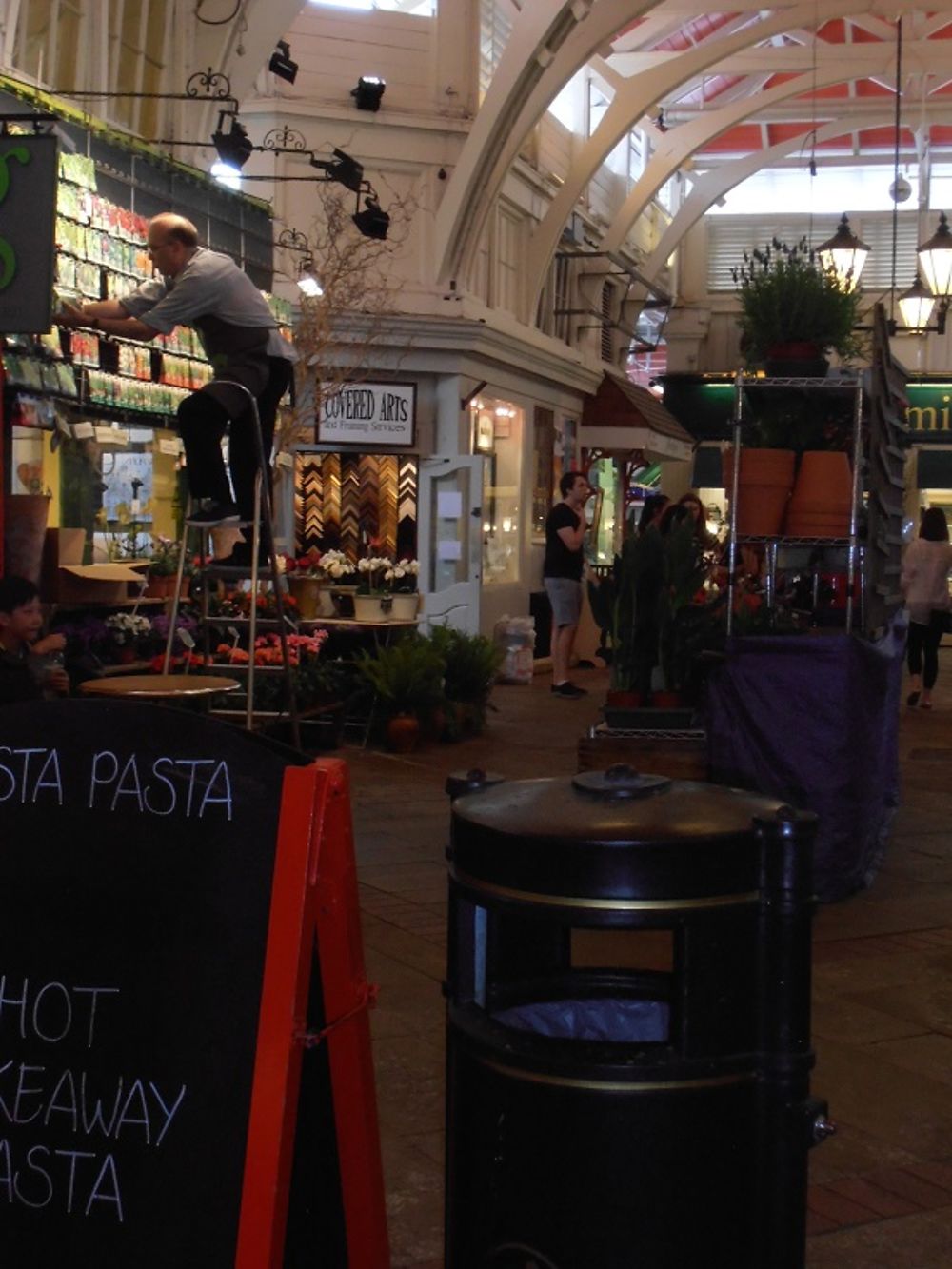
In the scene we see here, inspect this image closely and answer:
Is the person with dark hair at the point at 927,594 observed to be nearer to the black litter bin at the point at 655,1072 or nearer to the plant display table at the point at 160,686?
the plant display table at the point at 160,686

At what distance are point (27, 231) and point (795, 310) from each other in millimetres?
3496

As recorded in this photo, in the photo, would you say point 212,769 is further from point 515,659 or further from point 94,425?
point 515,659

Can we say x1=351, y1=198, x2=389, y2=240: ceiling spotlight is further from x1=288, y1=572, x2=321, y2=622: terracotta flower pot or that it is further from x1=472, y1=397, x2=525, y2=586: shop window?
x1=472, y1=397, x2=525, y2=586: shop window

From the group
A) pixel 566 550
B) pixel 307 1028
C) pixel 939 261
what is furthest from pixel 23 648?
pixel 939 261

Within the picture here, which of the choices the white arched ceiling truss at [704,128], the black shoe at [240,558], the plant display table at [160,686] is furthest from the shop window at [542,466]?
the plant display table at [160,686]

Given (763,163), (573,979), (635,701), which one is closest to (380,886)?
(635,701)

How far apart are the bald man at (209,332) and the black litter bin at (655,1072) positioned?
10.8ft

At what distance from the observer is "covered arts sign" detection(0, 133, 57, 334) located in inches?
217

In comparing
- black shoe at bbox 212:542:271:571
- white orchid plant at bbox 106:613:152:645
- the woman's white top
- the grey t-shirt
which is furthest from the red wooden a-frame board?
the woman's white top

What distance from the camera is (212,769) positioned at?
2.86m

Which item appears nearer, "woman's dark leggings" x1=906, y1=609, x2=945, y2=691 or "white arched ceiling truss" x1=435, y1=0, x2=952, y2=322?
"woman's dark leggings" x1=906, y1=609, x2=945, y2=691

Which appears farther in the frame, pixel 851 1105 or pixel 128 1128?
pixel 851 1105

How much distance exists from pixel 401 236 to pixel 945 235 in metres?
5.64

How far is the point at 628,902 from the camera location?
261 centimetres
